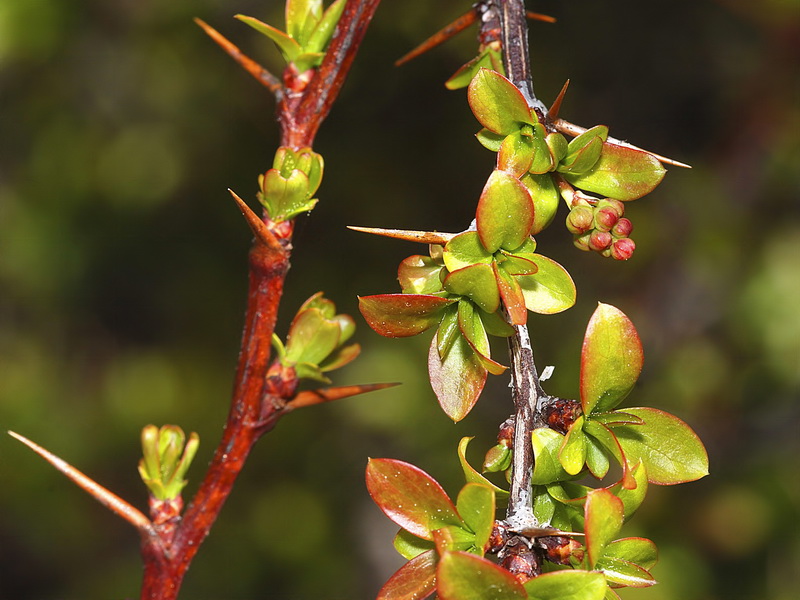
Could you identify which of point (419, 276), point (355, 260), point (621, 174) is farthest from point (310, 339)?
point (355, 260)

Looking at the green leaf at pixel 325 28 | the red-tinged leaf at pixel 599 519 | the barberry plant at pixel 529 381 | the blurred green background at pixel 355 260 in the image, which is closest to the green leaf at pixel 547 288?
the barberry plant at pixel 529 381

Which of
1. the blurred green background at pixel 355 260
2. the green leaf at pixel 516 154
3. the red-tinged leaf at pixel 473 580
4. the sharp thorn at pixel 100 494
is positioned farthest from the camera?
the blurred green background at pixel 355 260

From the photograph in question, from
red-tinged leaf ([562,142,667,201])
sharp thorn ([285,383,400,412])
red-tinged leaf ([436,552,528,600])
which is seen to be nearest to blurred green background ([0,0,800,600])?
sharp thorn ([285,383,400,412])

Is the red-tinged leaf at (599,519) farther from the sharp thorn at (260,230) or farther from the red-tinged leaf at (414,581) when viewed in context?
the sharp thorn at (260,230)

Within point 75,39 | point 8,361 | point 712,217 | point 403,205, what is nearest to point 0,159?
point 75,39

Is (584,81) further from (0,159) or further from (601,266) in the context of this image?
(0,159)

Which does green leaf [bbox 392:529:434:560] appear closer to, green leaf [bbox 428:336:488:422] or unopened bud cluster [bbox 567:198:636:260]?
green leaf [bbox 428:336:488:422]
